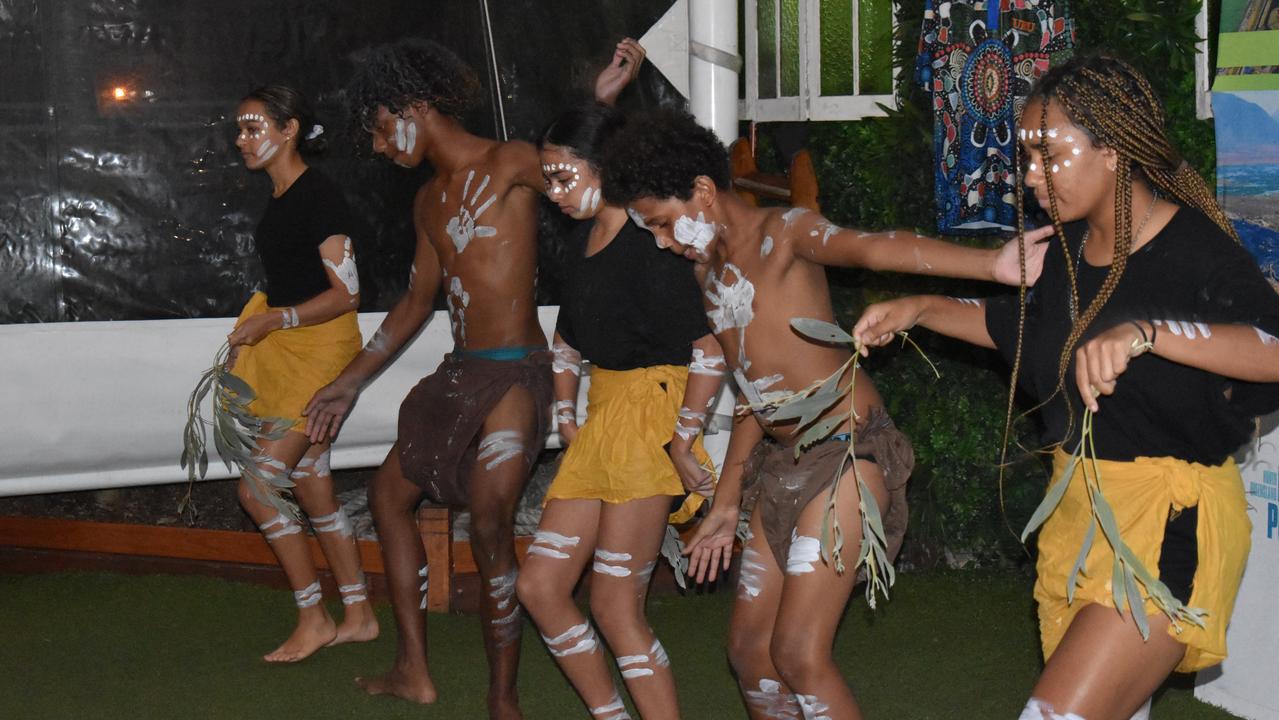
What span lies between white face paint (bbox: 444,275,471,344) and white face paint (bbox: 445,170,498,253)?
10 centimetres

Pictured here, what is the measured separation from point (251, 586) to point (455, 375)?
6.18 feet

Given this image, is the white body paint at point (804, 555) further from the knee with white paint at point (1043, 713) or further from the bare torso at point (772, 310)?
the knee with white paint at point (1043, 713)

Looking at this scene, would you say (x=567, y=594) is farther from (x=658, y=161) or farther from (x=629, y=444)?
(x=658, y=161)

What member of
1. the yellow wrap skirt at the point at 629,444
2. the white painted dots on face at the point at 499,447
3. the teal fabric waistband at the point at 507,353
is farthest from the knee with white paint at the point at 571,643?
the teal fabric waistband at the point at 507,353

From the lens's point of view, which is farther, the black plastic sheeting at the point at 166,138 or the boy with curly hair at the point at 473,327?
the black plastic sheeting at the point at 166,138

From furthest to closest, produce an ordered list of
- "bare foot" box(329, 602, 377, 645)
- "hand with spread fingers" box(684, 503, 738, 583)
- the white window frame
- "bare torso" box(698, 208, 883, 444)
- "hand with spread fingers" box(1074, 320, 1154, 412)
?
the white window frame
"bare foot" box(329, 602, 377, 645)
"hand with spread fingers" box(684, 503, 738, 583)
"bare torso" box(698, 208, 883, 444)
"hand with spread fingers" box(1074, 320, 1154, 412)

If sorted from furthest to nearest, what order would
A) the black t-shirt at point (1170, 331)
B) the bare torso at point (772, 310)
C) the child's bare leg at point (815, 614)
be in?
the bare torso at point (772, 310)
the child's bare leg at point (815, 614)
the black t-shirt at point (1170, 331)

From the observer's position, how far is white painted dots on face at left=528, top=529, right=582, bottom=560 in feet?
10.4

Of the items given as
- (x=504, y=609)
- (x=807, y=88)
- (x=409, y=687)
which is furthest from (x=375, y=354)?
(x=807, y=88)

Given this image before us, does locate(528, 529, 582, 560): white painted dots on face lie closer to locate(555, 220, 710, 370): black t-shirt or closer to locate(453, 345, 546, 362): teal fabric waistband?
locate(555, 220, 710, 370): black t-shirt

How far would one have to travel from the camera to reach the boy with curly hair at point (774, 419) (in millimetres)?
2672

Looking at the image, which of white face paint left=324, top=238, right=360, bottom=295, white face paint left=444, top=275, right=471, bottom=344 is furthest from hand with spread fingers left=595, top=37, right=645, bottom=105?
white face paint left=324, top=238, right=360, bottom=295

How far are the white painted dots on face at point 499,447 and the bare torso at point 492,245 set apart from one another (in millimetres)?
258

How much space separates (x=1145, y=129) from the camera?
2195 millimetres
